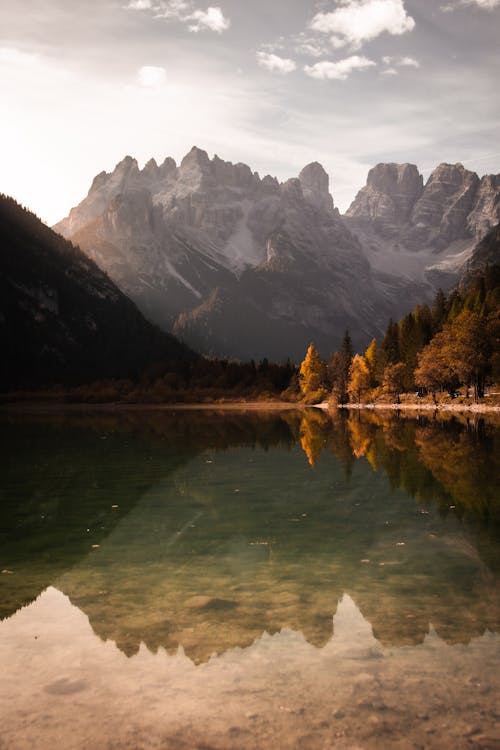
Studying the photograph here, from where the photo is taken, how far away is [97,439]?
51281 mm

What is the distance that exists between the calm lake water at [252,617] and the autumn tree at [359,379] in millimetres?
98309

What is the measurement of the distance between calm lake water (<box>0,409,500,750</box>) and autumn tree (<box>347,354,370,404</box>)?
98.3 m

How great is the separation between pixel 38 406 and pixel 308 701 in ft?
498

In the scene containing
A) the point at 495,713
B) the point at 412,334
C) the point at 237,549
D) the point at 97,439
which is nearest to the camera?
the point at 495,713

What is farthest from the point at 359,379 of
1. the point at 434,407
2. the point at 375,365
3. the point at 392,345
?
the point at 434,407

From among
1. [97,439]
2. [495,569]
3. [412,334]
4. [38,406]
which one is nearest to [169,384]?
[38,406]

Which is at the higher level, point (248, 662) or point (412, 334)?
point (412, 334)

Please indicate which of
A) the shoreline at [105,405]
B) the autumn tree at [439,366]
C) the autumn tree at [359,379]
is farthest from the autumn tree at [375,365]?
the autumn tree at [439,366]

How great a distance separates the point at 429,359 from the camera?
9838 cm

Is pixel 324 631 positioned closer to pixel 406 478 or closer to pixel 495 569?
pixel 495 569

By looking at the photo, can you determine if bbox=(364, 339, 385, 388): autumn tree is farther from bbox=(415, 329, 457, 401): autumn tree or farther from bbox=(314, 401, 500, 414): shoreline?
bbox=(415, 329, 457, 401): autumn tree

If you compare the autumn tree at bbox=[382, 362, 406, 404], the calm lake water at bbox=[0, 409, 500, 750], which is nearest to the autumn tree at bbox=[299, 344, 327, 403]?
the autumn tree at bbox=[382, 362, 406, 404]

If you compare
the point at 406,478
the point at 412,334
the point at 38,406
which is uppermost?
the point at 412,334

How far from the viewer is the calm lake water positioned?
7.08m
